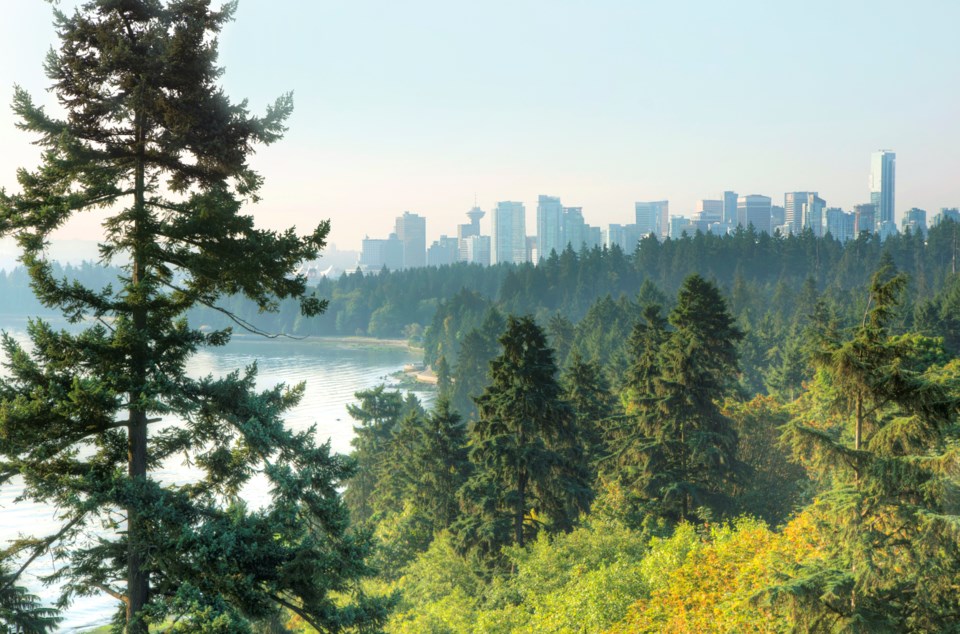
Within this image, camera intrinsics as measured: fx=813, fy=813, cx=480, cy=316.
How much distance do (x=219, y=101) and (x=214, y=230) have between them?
1.83 m

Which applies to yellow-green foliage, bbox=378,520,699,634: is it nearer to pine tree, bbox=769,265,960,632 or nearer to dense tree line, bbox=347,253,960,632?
dense tree line, bbox=347,253,960,632

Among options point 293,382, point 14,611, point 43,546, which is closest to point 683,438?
point 14,611

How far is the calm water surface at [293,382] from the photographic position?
3496cm

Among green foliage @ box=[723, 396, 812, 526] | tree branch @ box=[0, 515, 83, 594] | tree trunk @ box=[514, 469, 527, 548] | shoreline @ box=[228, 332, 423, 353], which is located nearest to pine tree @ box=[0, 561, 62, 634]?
tree branch @ box=[0, 515, 83, 594]

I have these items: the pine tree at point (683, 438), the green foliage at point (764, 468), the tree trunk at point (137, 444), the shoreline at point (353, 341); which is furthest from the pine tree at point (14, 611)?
the shoreline at point (353, 341)

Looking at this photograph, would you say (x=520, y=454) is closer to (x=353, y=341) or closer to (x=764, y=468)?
(x=764, y=468)

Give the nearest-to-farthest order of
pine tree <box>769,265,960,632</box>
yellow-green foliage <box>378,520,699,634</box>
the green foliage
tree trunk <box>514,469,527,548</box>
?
pine tree <box>769,265,960,632</box>, yellow-green foliage <box>378,520,699,634</box>, tree trunk <box>514,469,527,548</box>, the green foliage

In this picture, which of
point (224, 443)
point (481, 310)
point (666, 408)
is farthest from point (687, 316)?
point (481, 310)

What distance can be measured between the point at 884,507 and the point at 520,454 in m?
13.2

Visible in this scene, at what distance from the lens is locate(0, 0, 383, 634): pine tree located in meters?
9.14

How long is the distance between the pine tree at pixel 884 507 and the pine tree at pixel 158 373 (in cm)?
609

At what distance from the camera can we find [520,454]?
23.3 m

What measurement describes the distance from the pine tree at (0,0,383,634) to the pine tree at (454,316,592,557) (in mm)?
13267

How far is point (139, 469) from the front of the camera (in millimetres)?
10016
